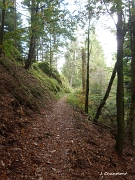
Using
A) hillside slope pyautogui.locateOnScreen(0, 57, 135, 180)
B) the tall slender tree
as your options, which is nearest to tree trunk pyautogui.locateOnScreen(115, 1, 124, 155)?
the tall slender tree

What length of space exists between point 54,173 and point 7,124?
8.50 feet

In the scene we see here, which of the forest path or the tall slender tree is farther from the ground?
the tall slender tree

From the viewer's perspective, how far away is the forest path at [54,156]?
167 inches

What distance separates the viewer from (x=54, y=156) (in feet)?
17.0

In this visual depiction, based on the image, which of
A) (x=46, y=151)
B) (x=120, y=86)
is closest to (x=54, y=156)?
(x=46, y=151)

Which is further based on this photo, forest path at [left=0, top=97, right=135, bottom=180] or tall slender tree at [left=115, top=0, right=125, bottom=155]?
tall slender tree at [left=115, top=0, right=125, bottom=155]

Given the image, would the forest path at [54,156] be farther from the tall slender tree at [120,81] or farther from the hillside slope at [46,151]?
the tall slender tree at [120,81]

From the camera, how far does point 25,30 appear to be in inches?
259

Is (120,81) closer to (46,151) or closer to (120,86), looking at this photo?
(120,86)

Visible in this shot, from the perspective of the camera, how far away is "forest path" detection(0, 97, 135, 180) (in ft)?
13.9

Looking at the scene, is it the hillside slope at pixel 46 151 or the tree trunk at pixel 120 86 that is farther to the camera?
the tree trunk at pixel 120 86

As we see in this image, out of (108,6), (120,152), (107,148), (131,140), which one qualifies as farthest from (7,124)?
(131,140)

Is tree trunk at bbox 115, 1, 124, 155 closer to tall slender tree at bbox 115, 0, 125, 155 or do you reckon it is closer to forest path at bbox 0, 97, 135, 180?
tall slender tree at bbox 115, 0, 125, 155

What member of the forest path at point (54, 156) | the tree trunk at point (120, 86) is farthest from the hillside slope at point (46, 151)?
the tree trunk at point (120, 86)
